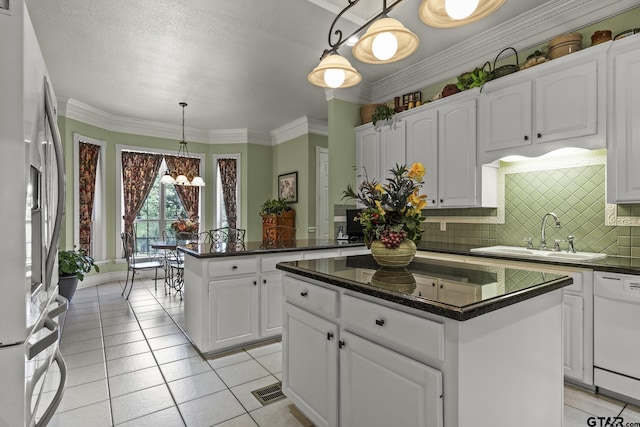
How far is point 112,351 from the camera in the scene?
3.05 m

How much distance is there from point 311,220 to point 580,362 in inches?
177

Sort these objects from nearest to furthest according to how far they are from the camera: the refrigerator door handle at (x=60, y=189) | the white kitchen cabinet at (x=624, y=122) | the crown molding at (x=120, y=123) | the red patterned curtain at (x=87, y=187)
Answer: the refrigerator door handle at (x=60, y=189) → the white kitchen cabinet at (x=624, y=122) → the crown molding at (x=120, y=123) → the red patterned curtain at (x=87, y=187)

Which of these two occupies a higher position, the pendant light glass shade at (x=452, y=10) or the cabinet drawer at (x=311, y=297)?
the pendant light glass shade at (x=452, y=10)

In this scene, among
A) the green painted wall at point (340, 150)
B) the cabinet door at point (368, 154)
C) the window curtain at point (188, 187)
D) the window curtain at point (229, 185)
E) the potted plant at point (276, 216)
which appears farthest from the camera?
the window curtain at point (229, 185)

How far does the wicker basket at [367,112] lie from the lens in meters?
4.53

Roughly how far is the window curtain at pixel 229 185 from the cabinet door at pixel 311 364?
5.34 metres

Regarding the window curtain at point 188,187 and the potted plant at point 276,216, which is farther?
the window curtain at point 188,187

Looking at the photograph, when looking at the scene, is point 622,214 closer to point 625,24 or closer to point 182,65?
point 625,24

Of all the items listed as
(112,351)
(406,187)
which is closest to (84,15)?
(112,351)

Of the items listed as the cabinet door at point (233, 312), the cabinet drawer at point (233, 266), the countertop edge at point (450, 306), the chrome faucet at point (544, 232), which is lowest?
the cabinet door at point (233, 312)

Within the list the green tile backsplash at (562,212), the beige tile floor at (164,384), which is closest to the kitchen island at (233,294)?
the beige tile floor at (164,384)

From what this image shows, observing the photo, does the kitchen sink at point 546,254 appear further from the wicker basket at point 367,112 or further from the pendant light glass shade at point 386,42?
the wicker basket at point 367,112

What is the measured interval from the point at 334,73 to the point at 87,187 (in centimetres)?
533

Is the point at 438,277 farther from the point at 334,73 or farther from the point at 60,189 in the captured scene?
the point at 60,189
